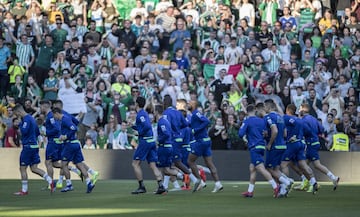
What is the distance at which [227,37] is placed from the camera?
34.2 meters

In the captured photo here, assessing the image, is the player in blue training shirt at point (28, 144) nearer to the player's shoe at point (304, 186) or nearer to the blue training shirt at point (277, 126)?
the blue training shirt at point (277, 126)

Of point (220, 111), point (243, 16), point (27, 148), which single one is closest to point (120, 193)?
point (27, 148)

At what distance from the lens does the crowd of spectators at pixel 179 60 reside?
108ft

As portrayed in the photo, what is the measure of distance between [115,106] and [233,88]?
3613 millimetres

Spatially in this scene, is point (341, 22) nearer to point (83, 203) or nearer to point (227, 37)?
point (227, 37)

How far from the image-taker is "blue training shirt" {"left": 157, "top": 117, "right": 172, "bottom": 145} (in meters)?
24.6

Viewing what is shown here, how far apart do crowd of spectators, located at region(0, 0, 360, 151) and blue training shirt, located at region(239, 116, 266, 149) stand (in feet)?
27.9

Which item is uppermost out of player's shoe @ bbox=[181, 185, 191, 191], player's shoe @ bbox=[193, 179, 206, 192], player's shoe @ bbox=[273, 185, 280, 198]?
player's shoe @ bbox=[273, 185, 280, 198]

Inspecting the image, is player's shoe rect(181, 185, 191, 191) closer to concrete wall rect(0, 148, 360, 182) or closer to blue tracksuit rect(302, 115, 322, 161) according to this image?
blue tracksuit rect(302, 115, 322, 161)

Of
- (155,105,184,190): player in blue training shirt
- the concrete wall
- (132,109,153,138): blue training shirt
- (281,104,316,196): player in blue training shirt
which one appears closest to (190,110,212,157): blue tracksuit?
(155,105,184,190): player in blue training shirt

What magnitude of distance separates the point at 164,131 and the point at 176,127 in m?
0.67

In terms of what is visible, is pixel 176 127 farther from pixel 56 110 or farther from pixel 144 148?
pixel 56 110

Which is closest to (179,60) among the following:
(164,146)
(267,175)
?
(164,146)

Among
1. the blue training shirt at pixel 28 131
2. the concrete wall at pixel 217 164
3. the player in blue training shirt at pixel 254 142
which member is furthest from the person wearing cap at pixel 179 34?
the player in blue training shirt at pixel 254 142
